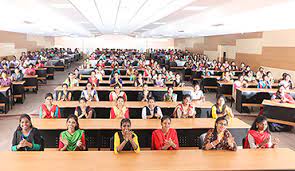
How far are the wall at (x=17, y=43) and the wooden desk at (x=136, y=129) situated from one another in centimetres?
1611

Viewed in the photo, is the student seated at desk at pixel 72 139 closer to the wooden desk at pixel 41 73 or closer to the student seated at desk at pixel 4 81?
the student seated at desk at pixel 4 81

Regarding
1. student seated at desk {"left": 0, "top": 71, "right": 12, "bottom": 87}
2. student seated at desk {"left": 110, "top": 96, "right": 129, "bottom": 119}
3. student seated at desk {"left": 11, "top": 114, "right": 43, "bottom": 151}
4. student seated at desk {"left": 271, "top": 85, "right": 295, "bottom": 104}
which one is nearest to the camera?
student seated at desk {"left": 11, "top": 114, "right": 43, "bottom": 151}

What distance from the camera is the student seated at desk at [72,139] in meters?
4.08

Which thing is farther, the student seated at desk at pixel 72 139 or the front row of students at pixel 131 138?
the student seated at desk at pixel 72 139

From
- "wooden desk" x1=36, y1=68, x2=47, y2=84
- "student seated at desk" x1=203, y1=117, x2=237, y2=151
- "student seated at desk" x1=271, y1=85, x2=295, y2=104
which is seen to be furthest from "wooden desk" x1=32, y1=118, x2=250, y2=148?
"wooden desk" x1=36, y1=68, x2=47, y2=84

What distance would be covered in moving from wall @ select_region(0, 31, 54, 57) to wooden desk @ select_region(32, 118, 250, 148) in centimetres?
1611

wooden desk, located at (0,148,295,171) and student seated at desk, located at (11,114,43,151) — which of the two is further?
student seated at desk, located at (11,114,43,151)

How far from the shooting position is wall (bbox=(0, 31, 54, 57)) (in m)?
19.7

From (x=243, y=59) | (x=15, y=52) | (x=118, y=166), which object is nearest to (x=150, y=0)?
(x=118, y=166)

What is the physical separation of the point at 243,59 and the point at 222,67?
2.45 metres

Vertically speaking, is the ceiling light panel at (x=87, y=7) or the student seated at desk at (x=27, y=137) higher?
the ceiling light panel at (x=87, y=7)

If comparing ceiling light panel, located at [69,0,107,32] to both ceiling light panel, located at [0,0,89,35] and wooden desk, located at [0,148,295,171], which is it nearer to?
ceiling light panel, located at [0,0,89,35]

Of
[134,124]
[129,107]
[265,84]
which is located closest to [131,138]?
[134,124]

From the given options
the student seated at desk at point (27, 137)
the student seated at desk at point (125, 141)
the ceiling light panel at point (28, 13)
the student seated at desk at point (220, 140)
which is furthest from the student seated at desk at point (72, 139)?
the ceiling light panel at point (28, 13)
